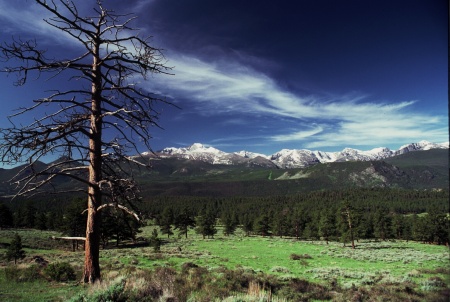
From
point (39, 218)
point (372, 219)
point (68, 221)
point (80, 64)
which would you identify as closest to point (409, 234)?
point (372, 219)

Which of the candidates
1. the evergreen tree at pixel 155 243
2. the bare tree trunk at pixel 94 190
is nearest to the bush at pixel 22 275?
the bare tree trunk at pixel 94 190

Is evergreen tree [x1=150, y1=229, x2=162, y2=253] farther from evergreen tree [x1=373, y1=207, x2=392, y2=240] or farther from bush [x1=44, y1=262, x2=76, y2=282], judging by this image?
evergreen tree [x1=373, y1=207, x2=392, y2=240]

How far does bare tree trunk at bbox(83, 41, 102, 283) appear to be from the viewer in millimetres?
7277

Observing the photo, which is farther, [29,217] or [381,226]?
[29,217]

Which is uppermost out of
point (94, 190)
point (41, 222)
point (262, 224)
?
point (94, 190)

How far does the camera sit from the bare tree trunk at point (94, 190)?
7.28 metres

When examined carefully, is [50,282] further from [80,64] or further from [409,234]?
[409,234]

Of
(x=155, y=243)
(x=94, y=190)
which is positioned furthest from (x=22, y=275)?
(x=155, y=243)

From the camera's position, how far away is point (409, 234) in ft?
276

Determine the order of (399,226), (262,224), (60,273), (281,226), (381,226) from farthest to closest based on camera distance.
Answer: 1. (262,224)
2. (281,226)
3. (399,226)
4. (381,226)
5. (60,273)

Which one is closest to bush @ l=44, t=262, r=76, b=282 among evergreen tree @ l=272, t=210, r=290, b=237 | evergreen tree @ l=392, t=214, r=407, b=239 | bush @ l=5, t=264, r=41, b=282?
bush @ l=5, t=264, r=41, b=282

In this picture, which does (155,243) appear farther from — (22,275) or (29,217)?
(29,217)

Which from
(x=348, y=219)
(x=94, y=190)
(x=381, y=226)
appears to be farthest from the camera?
(x=381, y=226)

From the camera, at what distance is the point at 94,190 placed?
24.1ft
